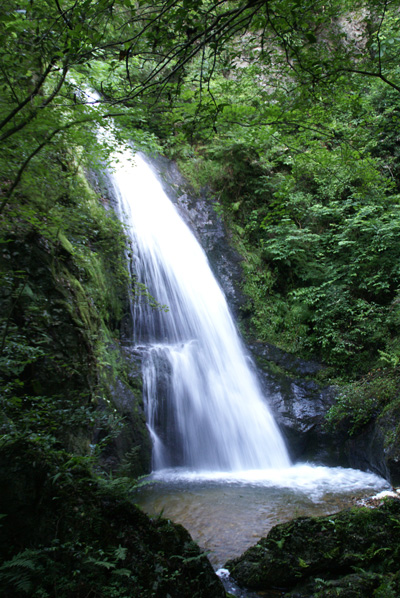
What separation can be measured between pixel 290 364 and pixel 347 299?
2.60 meters

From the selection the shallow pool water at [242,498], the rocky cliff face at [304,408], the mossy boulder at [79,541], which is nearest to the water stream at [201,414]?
the shallow pool water at [242,498]

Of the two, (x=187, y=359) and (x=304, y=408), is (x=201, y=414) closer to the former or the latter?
(x=187, y=359)

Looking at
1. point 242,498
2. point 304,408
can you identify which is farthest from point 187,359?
point 242,498

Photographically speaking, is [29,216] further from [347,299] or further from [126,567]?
[347,299]

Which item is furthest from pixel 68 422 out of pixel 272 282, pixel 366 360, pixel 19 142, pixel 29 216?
pixel 272 282

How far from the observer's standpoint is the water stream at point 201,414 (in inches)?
207

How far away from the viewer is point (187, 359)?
8.52 metres

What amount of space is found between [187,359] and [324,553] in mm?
5736

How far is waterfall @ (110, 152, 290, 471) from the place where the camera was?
24.6 ft

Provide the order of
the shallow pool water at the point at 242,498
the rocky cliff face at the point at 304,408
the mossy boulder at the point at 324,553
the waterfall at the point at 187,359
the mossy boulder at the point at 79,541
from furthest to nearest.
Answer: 1. the waterfall at the point at 187,359
2. the rocky cliff face at the point at 304,408
3. the shallow pool water at the point at 242,498
4. the mossy boulder at the point at 324,553
5. the mossy boulder at the point at 79,541

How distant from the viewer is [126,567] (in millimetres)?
2168

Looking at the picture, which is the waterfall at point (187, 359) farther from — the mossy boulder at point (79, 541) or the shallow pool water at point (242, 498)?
the mossy boulder at point (79, 541)

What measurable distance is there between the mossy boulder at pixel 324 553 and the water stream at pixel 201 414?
3.02ft

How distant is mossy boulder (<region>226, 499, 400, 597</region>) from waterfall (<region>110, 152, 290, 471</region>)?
4.05 m
